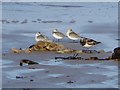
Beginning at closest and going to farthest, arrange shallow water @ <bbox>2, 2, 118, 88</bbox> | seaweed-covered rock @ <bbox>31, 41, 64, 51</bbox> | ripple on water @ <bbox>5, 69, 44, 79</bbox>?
ripple on water @ <bbox>5, 69, 44, 79</bbox> < shallow water @ <bbox>2, 2, 118, 88</bbox> < seaweed-covered rock @ <bbox>31, 41, 64, 51</bbox>

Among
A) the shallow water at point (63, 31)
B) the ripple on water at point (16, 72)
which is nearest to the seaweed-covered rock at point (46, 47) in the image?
the shallow water at point (63, 31)

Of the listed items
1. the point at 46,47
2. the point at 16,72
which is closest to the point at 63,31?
the point at 46,47

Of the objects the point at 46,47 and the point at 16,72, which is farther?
the point at 46,47

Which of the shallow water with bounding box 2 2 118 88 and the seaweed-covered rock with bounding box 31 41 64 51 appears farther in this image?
the seaweed-covered rock with bounding box 31 41 64 51

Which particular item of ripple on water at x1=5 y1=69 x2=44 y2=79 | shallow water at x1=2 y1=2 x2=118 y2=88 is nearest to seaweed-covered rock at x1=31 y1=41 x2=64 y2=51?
shallow water at x1=2 y1=2 x2=118 y2=88

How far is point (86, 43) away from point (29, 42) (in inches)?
107

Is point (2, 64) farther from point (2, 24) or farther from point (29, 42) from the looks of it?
point (2, 24)

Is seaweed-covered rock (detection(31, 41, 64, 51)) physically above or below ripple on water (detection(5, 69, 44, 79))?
above

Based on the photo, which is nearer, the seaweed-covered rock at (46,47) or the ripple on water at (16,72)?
the ripple on water at (16,72)

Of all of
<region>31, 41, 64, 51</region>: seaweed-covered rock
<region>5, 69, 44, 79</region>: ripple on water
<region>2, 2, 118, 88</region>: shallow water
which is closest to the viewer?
<region>5, 69, 44, 79</region>: ripple on water

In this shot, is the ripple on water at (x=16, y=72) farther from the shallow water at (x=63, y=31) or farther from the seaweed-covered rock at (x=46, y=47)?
the seaweed-covered rock at (x=46, y=47)

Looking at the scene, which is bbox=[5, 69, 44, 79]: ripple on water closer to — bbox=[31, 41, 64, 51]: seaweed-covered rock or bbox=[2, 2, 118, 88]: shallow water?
bbox=[2, 2, 118, 88]: shallow water

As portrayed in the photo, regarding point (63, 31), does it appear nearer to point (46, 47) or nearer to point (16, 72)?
point (46, 47)

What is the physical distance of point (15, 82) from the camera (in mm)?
9180
